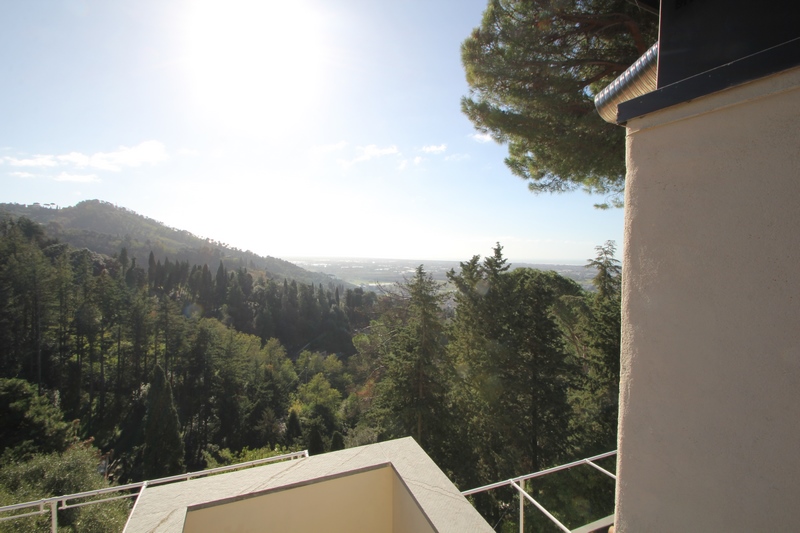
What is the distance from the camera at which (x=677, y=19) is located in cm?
112

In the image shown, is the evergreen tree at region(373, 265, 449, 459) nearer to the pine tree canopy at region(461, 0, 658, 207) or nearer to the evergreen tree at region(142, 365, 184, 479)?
the pine tree canopy at region(461, 0, 658, 207)

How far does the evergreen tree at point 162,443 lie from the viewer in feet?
51.9

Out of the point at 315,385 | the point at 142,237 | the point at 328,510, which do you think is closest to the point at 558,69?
the point at 328,510

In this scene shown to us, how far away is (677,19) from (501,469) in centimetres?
1078

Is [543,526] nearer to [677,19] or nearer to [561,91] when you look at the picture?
[561,91]

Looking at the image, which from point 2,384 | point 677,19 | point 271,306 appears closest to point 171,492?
point 677,19

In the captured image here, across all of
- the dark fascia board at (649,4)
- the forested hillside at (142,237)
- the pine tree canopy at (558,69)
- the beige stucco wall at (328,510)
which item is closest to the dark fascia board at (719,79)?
the dark fascia board at (649,4)

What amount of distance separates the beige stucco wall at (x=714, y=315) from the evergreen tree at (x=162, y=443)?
19.9m

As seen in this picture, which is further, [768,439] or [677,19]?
[677,19]

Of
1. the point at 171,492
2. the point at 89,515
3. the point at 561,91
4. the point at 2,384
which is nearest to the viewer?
the point at 171,492

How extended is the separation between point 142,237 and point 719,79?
122 m

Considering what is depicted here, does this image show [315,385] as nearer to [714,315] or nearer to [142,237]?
[714,315]

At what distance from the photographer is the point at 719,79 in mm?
890

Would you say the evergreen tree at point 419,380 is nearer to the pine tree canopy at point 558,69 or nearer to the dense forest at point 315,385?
the dense forest at point 315,385
